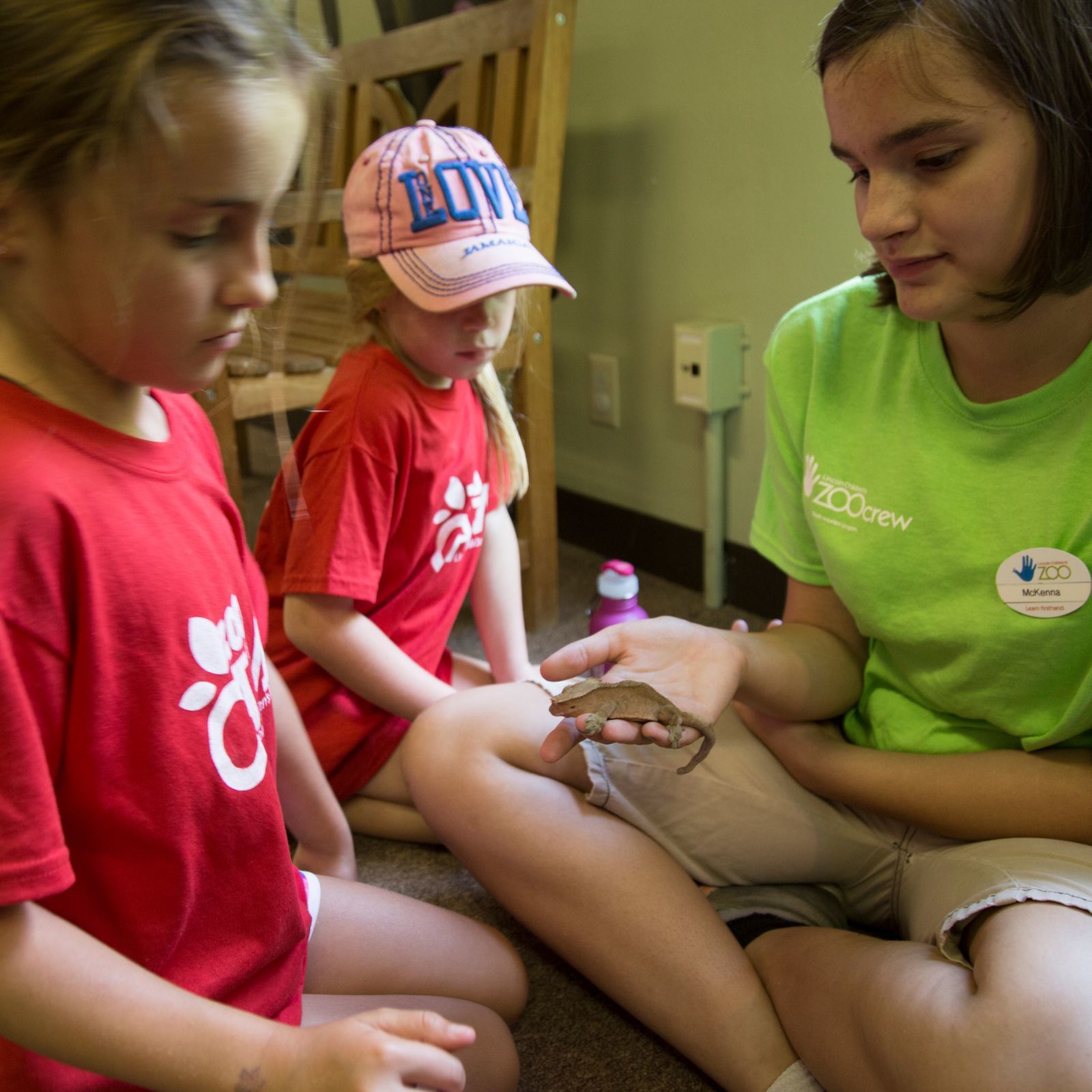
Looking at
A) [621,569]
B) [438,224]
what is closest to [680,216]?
[621,569]

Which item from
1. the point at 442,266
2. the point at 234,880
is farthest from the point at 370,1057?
the point at 442,266

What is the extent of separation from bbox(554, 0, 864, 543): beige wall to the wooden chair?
197 millimetres

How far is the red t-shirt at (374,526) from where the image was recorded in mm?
1043

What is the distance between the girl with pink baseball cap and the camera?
3.42ft

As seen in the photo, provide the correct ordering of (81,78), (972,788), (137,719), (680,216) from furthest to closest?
(680,216) → (972,788) → (137,719) → (81,78)

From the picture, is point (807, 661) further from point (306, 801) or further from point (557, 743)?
point (306, 801)

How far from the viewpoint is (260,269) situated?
0.58 meters

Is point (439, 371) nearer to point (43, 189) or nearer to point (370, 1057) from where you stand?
point (43, 189)

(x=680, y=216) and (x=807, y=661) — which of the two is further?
(x=680, y=216)

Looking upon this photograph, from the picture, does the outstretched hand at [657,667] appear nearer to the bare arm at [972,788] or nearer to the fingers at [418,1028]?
the bare arm at [972,788]

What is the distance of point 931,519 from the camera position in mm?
Result: 854

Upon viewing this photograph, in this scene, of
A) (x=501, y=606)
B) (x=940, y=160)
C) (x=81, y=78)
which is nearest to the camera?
(x=81, y=78)

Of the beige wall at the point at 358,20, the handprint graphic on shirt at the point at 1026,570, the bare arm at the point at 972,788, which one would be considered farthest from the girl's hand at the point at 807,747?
the beige wall at the point at 358,20

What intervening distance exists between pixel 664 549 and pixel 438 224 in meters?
0.96
